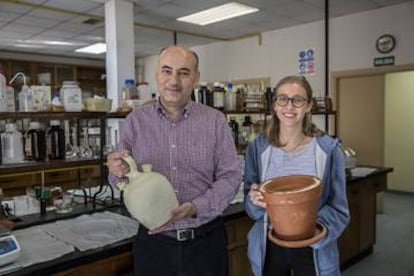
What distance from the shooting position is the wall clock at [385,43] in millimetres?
4503

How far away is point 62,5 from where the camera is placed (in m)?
4.24

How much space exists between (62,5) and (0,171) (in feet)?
10.2

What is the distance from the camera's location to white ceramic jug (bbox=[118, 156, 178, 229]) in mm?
1084

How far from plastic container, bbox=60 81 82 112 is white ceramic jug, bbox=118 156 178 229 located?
2.95ft

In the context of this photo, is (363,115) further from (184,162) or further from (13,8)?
(13,8)

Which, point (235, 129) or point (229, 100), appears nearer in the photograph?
point (229, 100)

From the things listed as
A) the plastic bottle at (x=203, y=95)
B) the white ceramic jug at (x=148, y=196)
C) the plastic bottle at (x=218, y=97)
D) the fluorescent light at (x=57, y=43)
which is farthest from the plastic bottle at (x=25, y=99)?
the fluorescent light at (x=57, y=43)

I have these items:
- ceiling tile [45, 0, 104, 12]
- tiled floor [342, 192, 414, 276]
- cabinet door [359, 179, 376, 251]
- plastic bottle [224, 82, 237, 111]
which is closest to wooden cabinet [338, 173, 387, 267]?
cabinet door [359, 179, 376, 251]

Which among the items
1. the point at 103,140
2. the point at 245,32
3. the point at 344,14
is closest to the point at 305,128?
the point at 103,140

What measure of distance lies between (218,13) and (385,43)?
2.08 m

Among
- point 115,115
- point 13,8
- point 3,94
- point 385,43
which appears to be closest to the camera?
point 3,94

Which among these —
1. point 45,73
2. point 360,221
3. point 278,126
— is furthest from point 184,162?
point 45,73

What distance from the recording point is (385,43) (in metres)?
4.56

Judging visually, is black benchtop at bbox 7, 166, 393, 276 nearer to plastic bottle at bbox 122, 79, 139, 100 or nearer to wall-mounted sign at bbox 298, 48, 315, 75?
plastic bottle at bbox 122, 79, 139, 100
